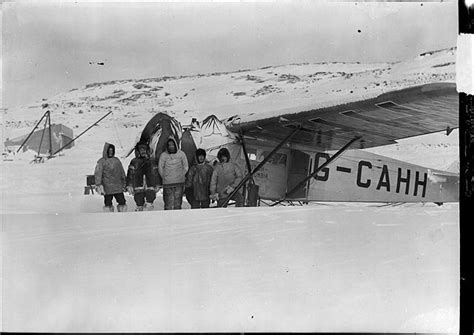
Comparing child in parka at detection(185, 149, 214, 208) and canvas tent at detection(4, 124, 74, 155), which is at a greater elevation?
canvas tent at detection(4, 124, 74, 155)

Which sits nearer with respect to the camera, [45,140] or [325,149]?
[45,140]

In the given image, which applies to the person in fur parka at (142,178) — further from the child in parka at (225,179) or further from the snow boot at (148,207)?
the child in parka at (225,179)

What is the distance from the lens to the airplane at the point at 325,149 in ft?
7.48

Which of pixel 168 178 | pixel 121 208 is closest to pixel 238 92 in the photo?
pixel 168 178

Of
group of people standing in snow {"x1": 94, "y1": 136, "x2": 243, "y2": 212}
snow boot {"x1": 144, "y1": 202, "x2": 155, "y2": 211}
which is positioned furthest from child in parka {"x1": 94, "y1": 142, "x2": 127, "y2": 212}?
snow boot {"x1": 144, "y1": 202, "x2": 155, "y2": 211}

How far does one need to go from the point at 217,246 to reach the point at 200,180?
A: 337mm

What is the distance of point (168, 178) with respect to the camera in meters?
2.30

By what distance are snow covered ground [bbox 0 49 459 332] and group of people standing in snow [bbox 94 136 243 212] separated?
0.15 feet

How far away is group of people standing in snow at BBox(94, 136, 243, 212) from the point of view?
7.48ft

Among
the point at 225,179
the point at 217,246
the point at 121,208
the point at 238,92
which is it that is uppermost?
the point at 238,92

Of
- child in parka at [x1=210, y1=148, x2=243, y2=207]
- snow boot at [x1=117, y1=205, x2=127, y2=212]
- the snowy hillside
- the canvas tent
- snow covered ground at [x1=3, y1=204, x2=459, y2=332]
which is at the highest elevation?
the snowy hillside

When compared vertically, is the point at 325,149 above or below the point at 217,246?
above

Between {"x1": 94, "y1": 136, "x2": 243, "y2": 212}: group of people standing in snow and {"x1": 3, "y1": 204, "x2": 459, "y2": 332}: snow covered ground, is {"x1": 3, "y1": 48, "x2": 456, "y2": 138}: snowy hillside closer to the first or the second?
{"x1": 94, "y1": 136, "x2": 243, "y2": 212}: group of people standing in snow

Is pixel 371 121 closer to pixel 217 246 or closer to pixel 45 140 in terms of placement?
pixel 217 246
